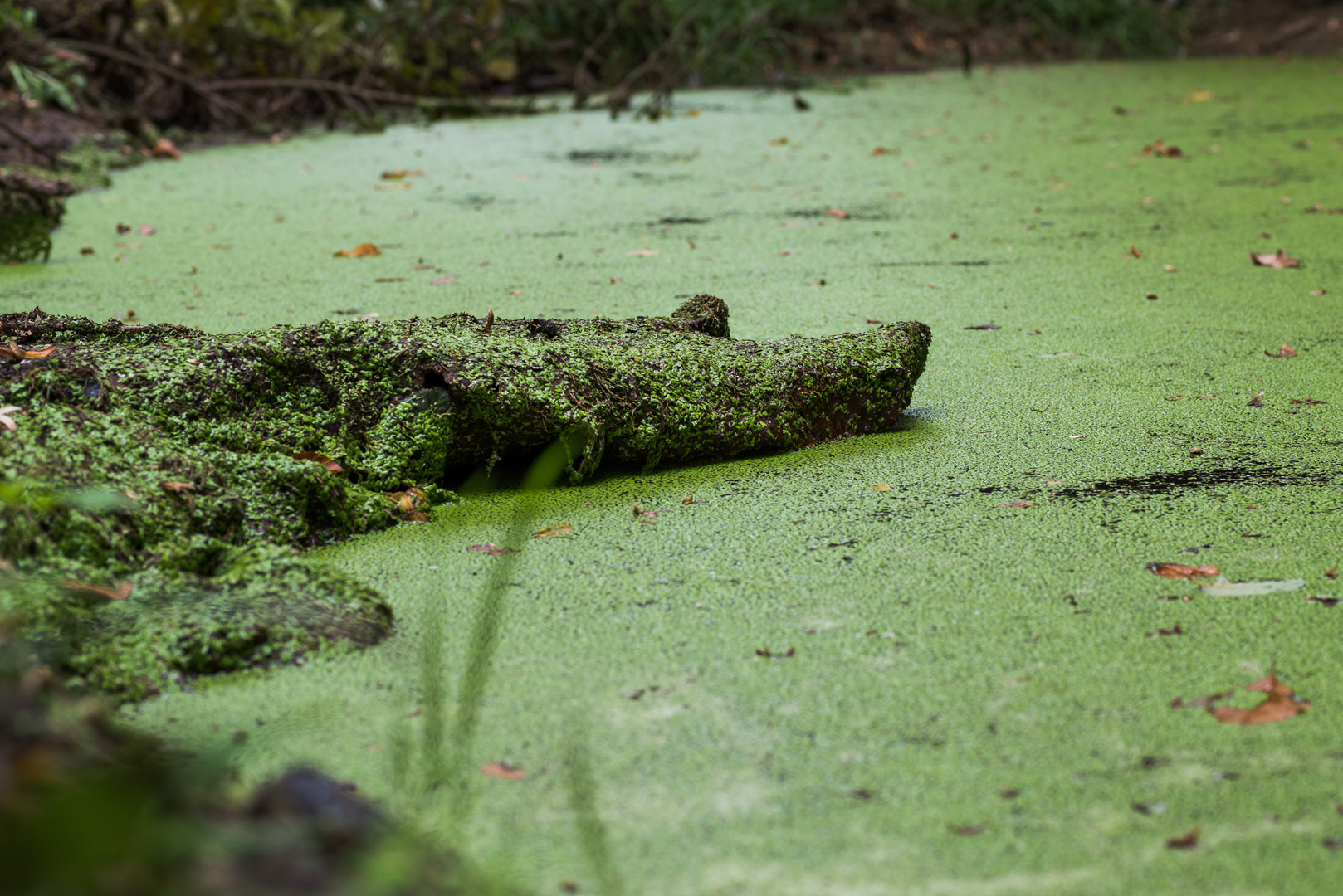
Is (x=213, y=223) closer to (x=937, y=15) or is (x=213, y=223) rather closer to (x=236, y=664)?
(x=236, y=664)

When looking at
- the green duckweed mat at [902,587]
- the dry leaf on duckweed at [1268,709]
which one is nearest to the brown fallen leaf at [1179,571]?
the green duckweed mat at [902,587]

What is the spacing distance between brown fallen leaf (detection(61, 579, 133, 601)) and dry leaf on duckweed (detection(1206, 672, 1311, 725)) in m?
1.09

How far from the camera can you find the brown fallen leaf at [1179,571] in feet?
4.46

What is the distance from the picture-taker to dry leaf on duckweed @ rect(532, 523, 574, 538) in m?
1.52

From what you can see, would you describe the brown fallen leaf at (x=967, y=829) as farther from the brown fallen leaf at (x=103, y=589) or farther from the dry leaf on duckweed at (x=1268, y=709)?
Answer: the brown fallen leaf at (x=103, y=589)

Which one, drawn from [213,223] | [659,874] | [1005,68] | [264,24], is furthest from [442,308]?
[1005,68]

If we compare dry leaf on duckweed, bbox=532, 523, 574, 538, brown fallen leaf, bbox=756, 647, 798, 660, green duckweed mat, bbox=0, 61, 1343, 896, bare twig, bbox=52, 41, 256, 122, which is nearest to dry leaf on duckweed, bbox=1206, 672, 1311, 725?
green duckweed mat, bbox=0, 61, 1343, 896

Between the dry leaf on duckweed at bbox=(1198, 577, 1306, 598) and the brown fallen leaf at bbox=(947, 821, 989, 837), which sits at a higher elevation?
the dry leaf on duckweed at bbox=(1198, 577, 1306, 598)

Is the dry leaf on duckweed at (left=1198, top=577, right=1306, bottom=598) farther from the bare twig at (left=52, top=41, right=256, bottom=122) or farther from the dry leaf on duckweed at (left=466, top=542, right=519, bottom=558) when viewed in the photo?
the bare twig at (left=52, top=41, right=256, bottom=122)

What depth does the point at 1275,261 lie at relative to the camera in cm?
288

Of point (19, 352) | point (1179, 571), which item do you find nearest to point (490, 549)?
point (19, 352)

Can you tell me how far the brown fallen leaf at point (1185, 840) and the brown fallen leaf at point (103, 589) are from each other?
1.02 metres

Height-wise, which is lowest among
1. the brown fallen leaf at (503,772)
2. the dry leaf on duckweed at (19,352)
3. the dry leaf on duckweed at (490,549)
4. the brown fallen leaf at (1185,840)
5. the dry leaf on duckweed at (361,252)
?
the brown fallen leaf at (503,772)

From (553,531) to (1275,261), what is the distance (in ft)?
7.18
